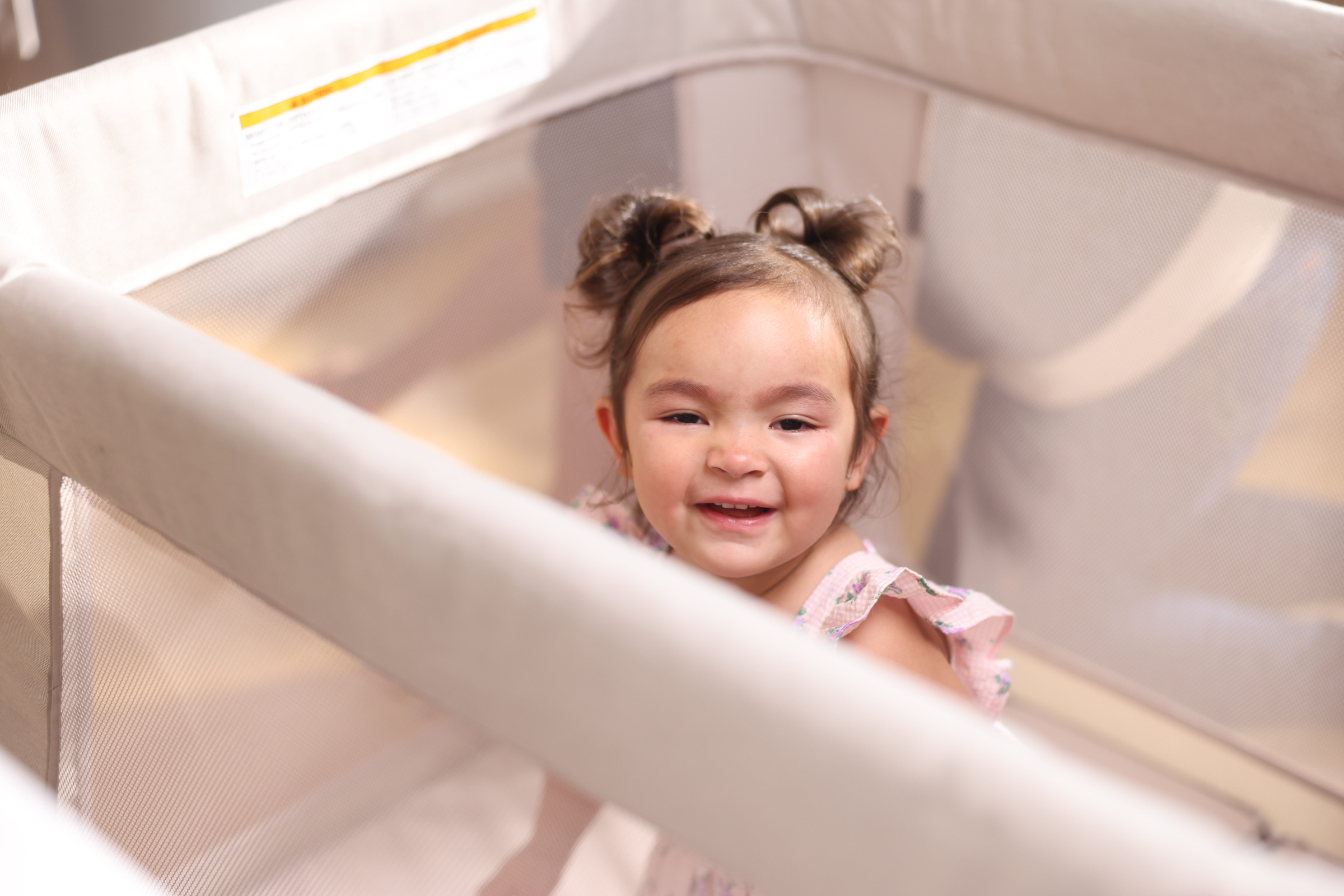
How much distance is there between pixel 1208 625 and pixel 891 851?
0.76 meters

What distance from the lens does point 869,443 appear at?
2.61 ft

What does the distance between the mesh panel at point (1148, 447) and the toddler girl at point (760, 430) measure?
0.18 meters

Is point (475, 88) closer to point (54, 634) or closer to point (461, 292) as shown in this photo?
point (461, 292)

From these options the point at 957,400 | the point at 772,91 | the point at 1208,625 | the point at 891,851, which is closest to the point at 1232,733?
the point at 1208,625

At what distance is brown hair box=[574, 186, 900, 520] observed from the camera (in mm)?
737

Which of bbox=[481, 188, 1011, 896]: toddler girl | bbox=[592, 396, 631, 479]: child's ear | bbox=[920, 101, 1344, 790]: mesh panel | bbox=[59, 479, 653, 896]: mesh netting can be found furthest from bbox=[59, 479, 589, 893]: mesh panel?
bbox=[920, 101, 1344, 790]: mesh panel

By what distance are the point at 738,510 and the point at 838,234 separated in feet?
0.72

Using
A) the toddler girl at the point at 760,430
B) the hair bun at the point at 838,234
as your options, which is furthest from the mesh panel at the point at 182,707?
the hair bun at the point at 838,234

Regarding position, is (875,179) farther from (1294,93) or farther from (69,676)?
(69,676)

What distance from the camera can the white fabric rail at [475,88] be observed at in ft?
2.10

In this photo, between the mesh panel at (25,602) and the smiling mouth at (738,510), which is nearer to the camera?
the mesh panel at (25,602)

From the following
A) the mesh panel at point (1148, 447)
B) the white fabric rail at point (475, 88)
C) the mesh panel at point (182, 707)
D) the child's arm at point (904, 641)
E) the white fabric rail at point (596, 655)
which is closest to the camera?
the white fabric rail at point (596, 655)

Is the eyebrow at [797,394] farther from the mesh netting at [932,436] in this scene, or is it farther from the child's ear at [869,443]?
the mesh netting at [932,436]

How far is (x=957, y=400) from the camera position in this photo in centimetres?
104
